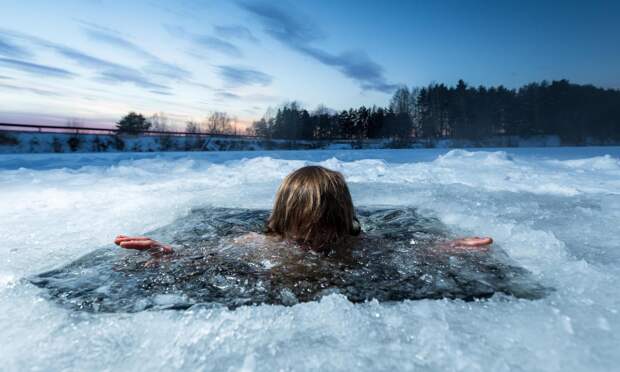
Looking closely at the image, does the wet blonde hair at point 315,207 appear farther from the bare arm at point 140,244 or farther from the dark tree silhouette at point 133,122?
the dark tree silhouette at point 133,122

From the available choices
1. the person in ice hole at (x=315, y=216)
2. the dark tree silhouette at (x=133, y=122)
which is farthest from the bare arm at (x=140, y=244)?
the dark tree silhouette at (x=133, y=122)

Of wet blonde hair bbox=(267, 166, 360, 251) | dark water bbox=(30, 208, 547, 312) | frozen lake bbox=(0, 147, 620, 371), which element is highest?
wet blonde hair bbox=(267, 166, 360, 251)

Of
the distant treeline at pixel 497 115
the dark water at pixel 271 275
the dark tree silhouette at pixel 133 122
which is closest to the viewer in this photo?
the dark water at pixel 271 275

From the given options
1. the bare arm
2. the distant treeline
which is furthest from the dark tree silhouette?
the bare arm

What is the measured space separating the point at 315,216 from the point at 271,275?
1.23 feet

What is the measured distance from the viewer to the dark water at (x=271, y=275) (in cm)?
132

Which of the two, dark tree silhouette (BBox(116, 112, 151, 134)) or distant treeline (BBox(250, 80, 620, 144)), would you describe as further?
distant treeline (BBox(250, 80, 620, 144))

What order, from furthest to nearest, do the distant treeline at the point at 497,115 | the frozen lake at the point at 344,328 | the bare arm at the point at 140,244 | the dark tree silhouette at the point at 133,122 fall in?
the distant treeline at the point at 497,115
the dark tree silhouette at the point at 133,122
the bare arm at the point at 140,244
the frozen lake at the point at 344,328

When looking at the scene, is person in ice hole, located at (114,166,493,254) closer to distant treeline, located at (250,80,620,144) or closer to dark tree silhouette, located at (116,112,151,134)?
dark tree silhouette, located at (116,112,151,134)

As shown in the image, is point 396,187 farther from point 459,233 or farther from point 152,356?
point 152,356

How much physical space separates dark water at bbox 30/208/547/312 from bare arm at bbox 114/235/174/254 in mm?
42

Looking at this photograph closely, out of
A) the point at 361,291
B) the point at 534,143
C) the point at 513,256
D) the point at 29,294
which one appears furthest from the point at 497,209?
the point at 534,143

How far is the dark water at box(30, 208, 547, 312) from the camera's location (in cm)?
132

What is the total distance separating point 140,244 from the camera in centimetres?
174
